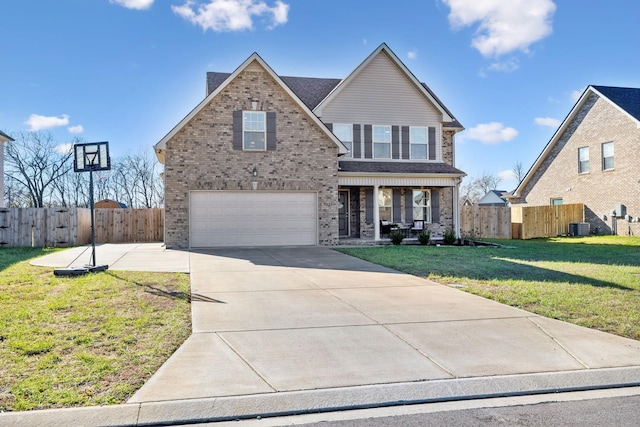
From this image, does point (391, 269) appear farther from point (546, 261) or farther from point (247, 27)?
point (247, 27)

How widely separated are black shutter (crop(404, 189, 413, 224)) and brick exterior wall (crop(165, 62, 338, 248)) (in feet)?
13.6

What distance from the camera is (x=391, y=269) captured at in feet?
39.6

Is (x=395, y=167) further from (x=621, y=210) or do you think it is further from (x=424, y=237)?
(x=621, y=210)

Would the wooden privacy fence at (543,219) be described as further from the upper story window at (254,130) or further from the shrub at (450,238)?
the upper story window at (254,130)

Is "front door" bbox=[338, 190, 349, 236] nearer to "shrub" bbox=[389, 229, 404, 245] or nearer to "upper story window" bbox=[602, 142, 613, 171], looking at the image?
"shrub" bbox=[389, 229, 404, 245]

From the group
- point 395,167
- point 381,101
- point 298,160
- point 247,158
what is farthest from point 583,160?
point 247,158

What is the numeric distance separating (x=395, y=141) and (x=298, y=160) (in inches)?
204

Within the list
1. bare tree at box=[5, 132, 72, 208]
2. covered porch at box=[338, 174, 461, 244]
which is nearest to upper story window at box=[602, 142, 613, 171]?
covered porch at box=[338, 174, 461, 244]

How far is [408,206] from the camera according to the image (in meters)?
21.3

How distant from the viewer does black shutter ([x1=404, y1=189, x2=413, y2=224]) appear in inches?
837

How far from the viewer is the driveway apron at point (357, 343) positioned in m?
4.68

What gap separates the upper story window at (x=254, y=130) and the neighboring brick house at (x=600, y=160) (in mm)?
17972

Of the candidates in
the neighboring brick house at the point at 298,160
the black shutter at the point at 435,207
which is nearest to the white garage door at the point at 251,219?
the neighboring brick house at the point at 298,160

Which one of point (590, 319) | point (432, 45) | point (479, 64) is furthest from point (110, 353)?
point (479, 64)
